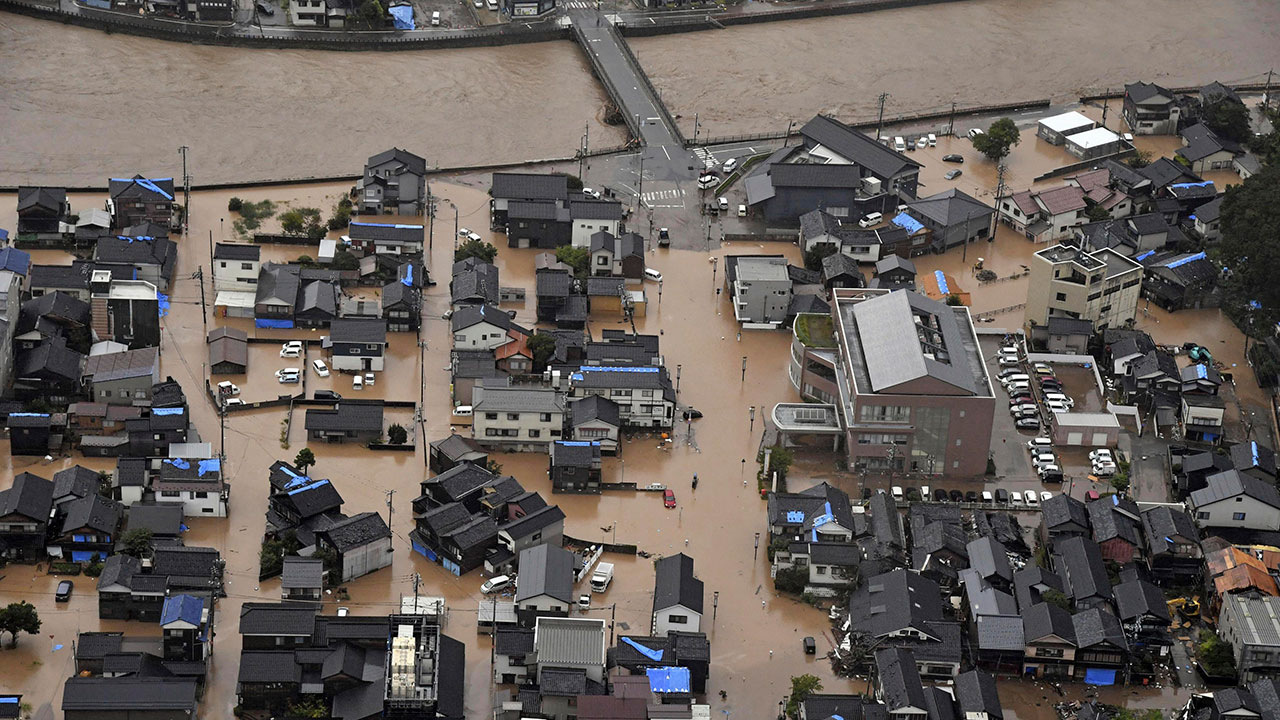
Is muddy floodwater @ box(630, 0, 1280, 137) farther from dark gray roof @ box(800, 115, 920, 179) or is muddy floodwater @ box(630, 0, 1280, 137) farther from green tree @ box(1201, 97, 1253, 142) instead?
green tree @ box(1201, 97, 1253, 142)

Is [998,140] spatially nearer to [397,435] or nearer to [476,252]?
[476,252]

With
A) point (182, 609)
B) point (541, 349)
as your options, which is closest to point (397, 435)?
point (541, 349)

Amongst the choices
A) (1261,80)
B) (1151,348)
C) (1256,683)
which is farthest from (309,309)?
(1261,80)

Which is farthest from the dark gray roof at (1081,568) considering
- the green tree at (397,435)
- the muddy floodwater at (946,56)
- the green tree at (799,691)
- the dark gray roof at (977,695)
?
the muddy floodwater at (946,56)

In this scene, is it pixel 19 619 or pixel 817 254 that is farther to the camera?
pixel 817 254

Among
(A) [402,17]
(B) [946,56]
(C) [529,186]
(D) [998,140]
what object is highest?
(A) [402,17]

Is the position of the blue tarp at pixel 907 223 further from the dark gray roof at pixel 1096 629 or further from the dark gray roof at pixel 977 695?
the dark gray roof at pixel 977 695
